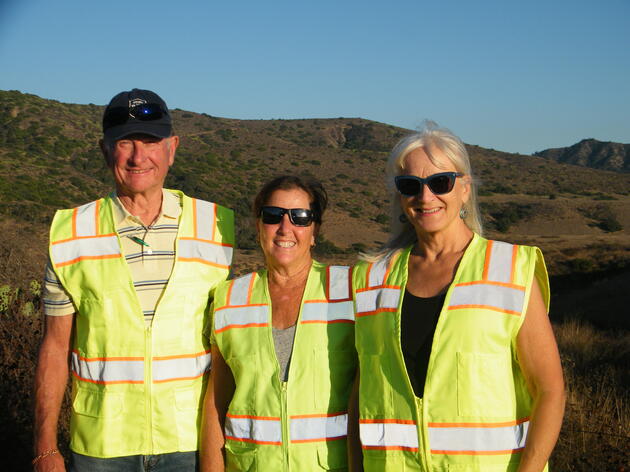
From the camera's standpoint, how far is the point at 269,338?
2.64 m

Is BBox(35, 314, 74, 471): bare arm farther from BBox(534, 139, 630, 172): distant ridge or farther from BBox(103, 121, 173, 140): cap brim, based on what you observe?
BBox(534, 139, 630, 172): distant ridge

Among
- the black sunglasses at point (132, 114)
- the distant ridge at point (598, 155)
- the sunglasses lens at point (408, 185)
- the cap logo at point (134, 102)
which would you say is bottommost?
the sunglasses lens at point (408, 185)

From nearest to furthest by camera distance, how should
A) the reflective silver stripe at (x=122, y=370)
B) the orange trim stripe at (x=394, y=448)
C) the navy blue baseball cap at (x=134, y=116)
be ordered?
the orange trim stripe at (x=394, y=448) → the reflective silver stripe at (x=122, y=370) → the navy blue baseball cap at (x=134, y=116)

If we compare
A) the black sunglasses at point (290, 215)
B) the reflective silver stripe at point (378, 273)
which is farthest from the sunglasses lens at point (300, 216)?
the reflective silver stripe at point (378, 273)

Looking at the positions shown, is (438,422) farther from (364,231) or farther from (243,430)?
(364,231)

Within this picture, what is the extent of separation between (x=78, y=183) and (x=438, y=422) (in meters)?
35.5

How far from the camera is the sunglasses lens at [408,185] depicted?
261 centimetres

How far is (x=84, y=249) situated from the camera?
2809mm

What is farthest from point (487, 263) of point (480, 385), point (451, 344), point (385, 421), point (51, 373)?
point (51, 373)

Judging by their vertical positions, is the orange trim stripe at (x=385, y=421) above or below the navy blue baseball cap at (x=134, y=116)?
below

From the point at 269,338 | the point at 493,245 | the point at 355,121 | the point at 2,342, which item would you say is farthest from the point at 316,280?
the point at 355,121

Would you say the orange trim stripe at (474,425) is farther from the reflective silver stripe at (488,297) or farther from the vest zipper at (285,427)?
the vest zipper at (285,427)

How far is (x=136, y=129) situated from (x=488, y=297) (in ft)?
5.27

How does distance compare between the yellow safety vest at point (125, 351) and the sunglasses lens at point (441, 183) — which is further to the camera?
the yellow safety vest at point (125, 351)
